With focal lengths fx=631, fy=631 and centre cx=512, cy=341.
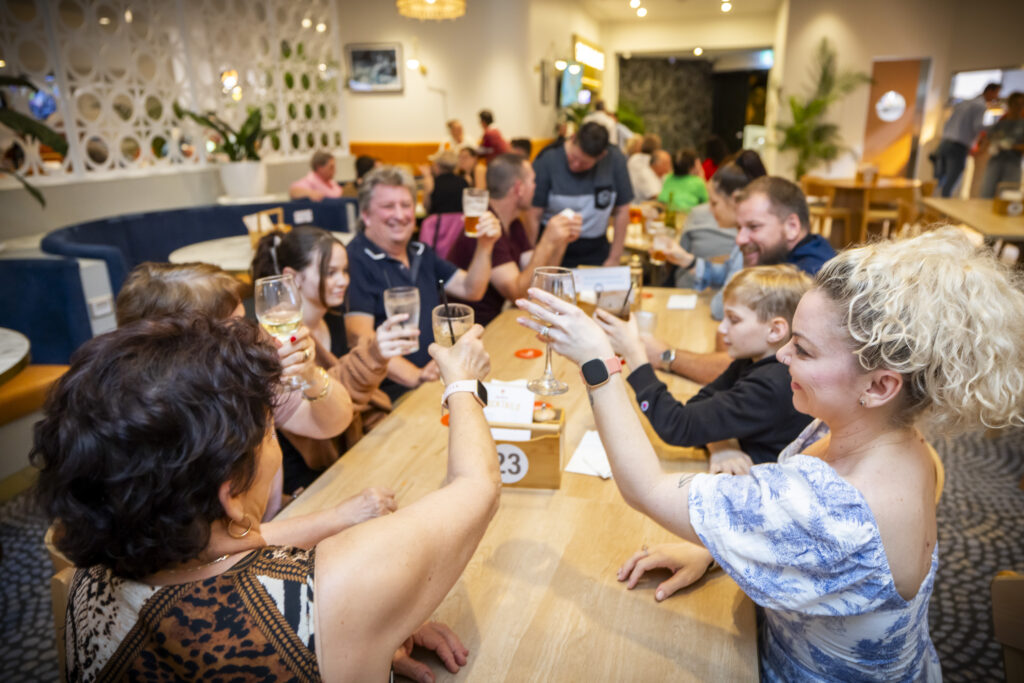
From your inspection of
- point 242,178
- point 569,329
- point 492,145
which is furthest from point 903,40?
point 569,329

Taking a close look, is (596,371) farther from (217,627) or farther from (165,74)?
(165,74)

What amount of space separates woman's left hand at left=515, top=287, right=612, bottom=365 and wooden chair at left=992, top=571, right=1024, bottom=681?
847 millimetres

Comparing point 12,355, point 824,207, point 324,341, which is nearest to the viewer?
point 12,355

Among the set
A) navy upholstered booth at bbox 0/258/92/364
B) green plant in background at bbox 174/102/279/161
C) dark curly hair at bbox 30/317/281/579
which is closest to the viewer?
dark curly hair at bbox 30/317/281/579

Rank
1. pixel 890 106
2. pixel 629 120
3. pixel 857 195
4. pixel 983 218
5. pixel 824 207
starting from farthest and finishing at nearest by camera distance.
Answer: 1. pixel 629 120
2. pixel 890 106
3. pixel 824 207
4. pixel 857 195
5. pixel 983 218

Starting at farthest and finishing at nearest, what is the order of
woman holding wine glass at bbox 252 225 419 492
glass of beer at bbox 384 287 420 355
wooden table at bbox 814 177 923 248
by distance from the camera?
wooden table at bbox 814 177 923 248 < woman holding wine glass at bbox 252 225 419 492 < glass of beer at bbox 384 287 420 355

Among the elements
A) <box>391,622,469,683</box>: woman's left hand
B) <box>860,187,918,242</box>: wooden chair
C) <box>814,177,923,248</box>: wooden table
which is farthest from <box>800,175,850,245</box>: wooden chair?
<box>391,622,469,683</box>: woman's left hand

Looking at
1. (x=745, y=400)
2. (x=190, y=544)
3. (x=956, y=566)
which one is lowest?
(x=956, y=566)

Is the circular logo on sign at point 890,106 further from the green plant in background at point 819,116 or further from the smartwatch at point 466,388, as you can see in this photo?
the smartwatch at point 466,388

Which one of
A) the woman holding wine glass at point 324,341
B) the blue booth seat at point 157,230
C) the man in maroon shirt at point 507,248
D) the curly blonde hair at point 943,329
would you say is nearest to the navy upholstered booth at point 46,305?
the blue booth seat at point 157,230

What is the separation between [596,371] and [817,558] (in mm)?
451

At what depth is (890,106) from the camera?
1112 centimetres

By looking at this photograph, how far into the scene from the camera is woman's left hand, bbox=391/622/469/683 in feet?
3.33

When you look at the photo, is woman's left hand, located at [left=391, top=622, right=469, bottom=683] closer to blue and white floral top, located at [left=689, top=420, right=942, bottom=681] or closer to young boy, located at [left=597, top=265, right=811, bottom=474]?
blue and white floral top, located at [left=689, top=420, right=942, bottom=681]
